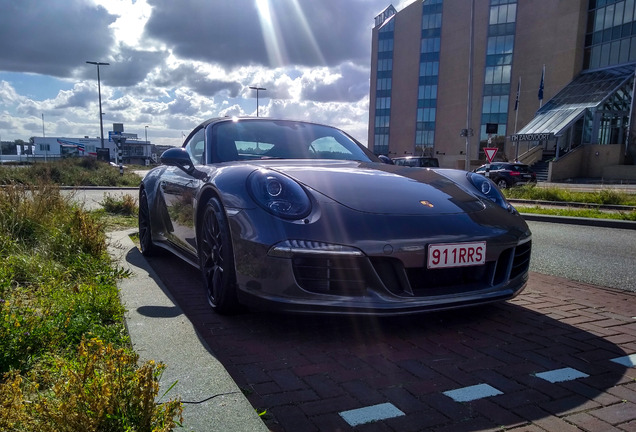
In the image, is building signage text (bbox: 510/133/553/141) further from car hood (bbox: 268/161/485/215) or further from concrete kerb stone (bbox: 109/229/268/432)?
concrete kerb stone (bbox: 109/229/268/432)

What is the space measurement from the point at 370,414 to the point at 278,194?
128 centimetres

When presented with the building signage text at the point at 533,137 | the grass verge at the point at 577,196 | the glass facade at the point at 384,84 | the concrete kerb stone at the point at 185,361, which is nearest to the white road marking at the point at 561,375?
the concrete kerb stone at the point at 185,361

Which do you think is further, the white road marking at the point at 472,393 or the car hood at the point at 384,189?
the car hood at the point at 384,189

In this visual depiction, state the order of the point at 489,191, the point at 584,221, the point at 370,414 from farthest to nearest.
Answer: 1. the point at 584,221
2. the point at 489,191
3. the point at 370,414

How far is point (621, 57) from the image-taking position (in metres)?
37.6

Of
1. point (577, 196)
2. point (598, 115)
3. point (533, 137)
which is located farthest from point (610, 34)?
point (577, 196)

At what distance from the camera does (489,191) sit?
3.29m

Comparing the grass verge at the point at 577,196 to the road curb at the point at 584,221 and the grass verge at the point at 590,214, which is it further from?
the road curb at the point at 584,221

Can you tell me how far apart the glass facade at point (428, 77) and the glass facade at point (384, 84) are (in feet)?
17.0

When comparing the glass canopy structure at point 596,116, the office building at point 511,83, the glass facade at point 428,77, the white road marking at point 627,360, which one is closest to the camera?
the white road marking at point 627,360

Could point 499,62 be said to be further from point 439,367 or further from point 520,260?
point 439,367

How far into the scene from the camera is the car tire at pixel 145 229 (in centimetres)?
474

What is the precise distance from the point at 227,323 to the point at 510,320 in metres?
1.76

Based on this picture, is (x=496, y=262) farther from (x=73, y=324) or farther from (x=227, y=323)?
(x=73, y=324)
